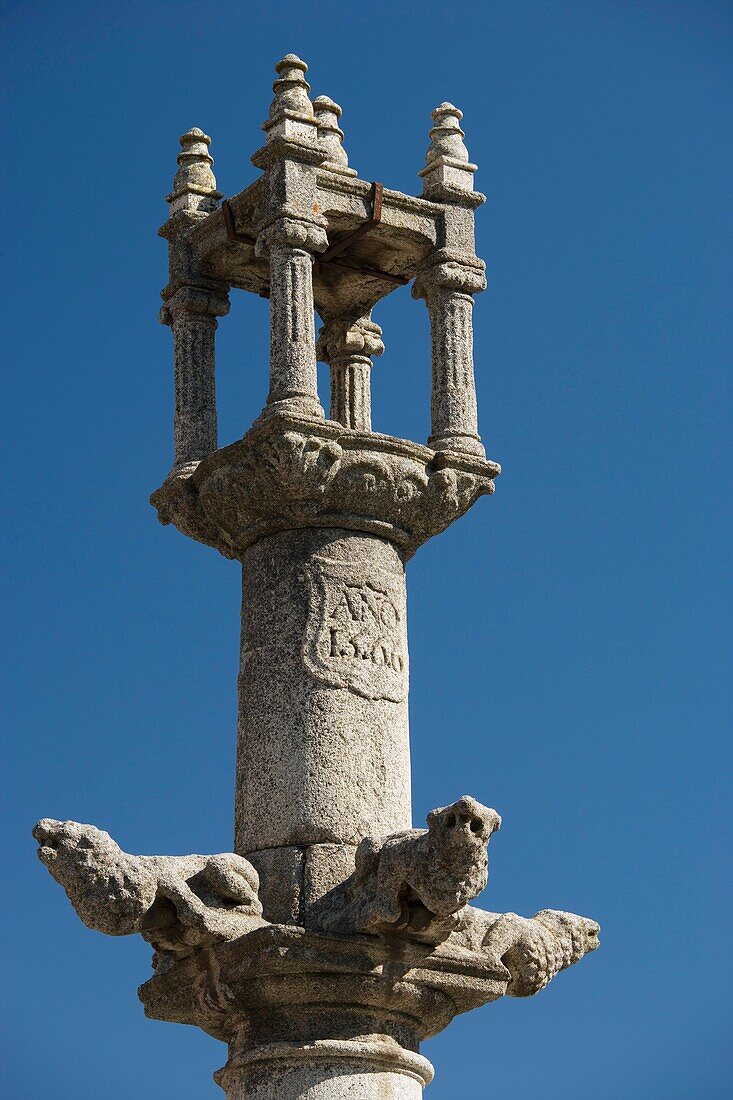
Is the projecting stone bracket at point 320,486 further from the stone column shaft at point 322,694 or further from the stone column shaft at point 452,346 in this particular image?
the stone column shaft at point 452,346

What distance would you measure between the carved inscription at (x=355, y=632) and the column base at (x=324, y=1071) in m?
2.20

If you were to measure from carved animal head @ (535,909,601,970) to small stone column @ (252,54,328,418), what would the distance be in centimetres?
353

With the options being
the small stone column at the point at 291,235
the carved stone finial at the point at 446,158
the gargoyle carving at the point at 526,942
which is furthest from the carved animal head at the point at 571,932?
the carved stone finial at the point at 446,158

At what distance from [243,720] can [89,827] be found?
5.74 ft

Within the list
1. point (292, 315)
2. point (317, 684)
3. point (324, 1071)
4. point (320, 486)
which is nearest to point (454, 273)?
point (292, 315)

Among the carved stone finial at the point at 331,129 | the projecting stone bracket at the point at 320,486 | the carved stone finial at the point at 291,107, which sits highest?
the carved stone finial at the point at 331,129

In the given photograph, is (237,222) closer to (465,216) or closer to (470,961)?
(465,216)

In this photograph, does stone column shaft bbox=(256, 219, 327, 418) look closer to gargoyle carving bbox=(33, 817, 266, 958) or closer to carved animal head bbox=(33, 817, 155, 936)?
gargoyle carving bbox=(33, 817, 266, 958)

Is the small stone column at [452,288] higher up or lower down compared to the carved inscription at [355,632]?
higher up

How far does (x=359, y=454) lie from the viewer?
44.8 ft

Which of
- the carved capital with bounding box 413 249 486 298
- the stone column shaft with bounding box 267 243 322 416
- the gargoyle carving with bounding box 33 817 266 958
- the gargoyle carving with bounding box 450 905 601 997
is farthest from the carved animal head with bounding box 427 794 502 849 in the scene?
the carved capital with bounding box 413 249 486 298

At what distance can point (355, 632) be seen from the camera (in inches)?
534

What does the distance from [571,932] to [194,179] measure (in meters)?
5.91

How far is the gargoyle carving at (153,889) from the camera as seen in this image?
1209cm
